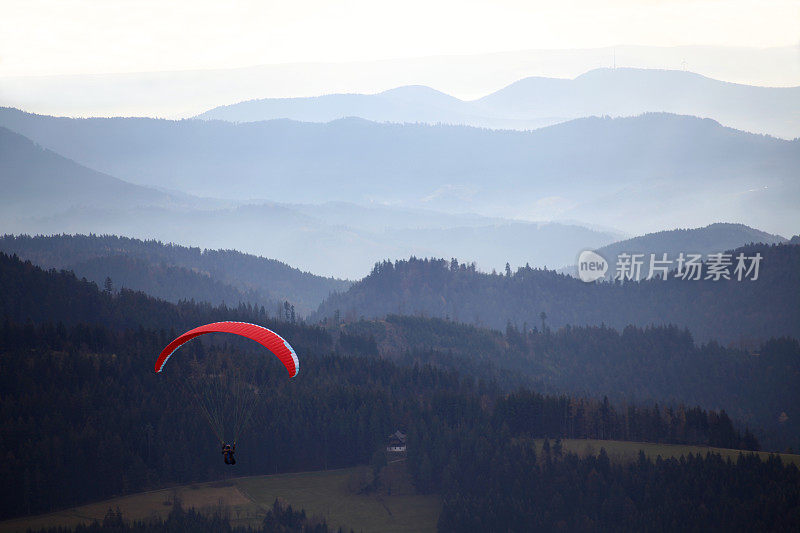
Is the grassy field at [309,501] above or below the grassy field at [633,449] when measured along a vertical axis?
below

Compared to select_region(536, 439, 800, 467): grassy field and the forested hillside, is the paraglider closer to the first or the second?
the forested hillside

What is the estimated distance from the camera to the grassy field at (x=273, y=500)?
140 meters

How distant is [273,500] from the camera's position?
146 m

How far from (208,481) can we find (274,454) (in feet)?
39.2

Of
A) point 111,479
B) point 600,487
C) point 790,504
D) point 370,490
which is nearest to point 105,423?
point 111,479

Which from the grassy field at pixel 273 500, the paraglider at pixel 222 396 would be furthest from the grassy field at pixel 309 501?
the paraglider at pixel 222 396

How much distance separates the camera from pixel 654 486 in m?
151

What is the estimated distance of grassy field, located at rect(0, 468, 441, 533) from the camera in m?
140

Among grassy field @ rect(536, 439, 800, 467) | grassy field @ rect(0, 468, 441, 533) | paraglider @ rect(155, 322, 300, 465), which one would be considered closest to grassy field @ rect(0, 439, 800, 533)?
grassy field @ rect(0, 468, 441, 533)

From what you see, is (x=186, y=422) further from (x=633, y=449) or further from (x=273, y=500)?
(x=633, y=449)

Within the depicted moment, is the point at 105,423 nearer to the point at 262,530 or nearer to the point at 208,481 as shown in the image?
the point at 208,481

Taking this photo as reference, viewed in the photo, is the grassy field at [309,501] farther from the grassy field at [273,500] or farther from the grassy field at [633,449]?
the grassy field at [633,449]

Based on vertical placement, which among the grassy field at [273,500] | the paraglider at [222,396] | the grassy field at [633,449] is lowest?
the grassy field at [273,500]

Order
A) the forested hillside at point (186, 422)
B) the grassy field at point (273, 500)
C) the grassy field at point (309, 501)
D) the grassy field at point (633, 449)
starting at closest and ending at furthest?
the grassy field at point (273, 500)
the grassy field at point (309, 501)
the forested hillside at point (186, 422)
the grassy field at point (633, 449)
